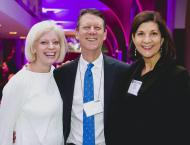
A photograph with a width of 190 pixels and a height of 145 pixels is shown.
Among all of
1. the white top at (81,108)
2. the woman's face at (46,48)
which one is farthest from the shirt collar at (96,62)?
the woman's face at (46,48)

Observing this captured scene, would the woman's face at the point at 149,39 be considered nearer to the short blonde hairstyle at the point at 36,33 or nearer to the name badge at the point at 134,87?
the name badge at the point at 134,87

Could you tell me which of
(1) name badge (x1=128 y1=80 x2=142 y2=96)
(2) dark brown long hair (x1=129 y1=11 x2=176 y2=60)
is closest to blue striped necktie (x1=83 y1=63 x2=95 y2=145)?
(1) name badge (x1=128 y1=80 x2=142 y2=96)

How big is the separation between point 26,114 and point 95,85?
61 cm

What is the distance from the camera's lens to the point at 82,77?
2879 millimetres

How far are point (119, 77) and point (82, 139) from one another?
583 mm

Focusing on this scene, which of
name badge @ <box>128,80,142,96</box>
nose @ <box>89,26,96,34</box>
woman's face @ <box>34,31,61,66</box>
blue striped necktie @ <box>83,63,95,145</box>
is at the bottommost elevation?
blue striped necktie @ <box>83,63,95,145</box>

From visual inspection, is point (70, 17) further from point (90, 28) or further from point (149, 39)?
point (149, 39)

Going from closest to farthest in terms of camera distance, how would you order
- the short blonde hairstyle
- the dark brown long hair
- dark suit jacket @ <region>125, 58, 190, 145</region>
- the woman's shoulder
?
dark suit jacket @ <region>125, 58, 190, 145</region>, the dark brown long hair, the woman's shoulder, the short blonde hairstyle

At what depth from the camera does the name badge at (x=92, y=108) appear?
2.71 m

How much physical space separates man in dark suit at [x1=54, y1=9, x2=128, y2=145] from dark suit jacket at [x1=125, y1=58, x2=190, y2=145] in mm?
284

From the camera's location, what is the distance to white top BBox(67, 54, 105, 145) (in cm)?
277

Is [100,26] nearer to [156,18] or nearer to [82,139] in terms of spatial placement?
[156,18]

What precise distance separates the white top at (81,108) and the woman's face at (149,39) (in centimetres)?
52

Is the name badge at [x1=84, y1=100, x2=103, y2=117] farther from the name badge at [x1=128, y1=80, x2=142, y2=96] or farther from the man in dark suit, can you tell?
the name badge at [x1=128, y1=80, x2=142, y2=96]
